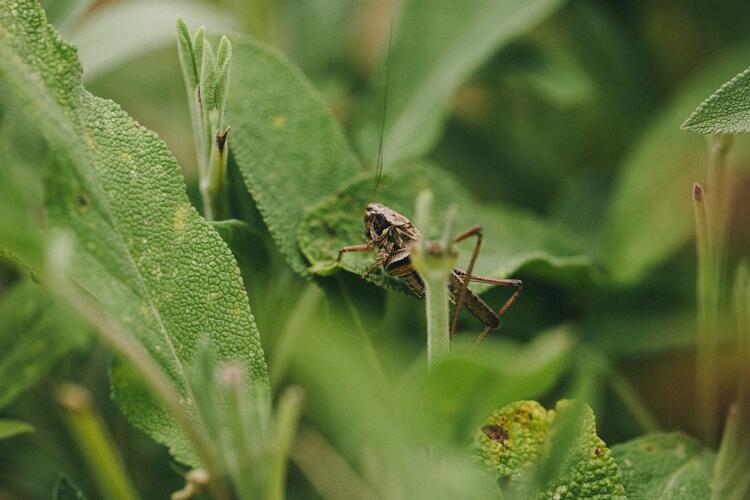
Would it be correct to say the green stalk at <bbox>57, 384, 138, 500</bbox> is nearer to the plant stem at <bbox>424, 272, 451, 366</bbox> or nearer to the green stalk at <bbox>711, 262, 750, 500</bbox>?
the plant stem at <bbox>424, 272, 451, 366</bbox>

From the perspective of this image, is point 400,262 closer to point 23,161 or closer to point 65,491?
point 65,491

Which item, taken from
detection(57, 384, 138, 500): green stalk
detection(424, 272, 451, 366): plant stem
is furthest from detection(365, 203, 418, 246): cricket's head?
detection(57, 384, 138, 500): green stalk

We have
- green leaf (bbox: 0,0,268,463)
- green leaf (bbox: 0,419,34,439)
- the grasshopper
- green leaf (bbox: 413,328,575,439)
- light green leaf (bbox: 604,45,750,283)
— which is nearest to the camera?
green leaf (bbox: 413,328,575,439)

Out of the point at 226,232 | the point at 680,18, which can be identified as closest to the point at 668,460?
the point at 226,232

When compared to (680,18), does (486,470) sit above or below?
below

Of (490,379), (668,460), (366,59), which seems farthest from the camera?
(366,59)

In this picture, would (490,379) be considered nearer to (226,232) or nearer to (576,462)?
(576,462)

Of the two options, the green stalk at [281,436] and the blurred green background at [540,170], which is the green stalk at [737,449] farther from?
the green stalk at [281,436]
